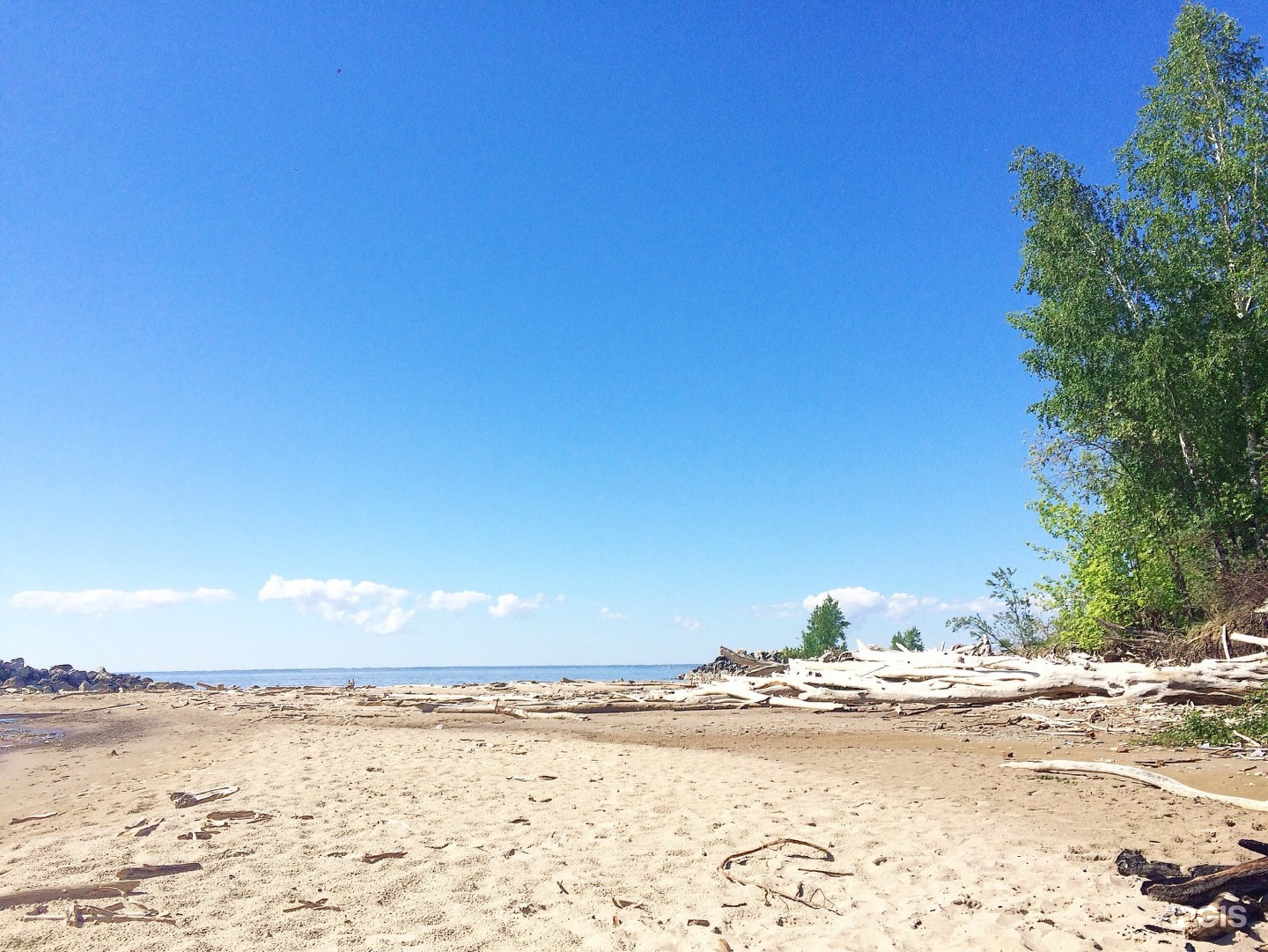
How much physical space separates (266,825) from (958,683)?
14727 mm

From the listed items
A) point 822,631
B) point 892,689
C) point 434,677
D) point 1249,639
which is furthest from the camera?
point 434,677

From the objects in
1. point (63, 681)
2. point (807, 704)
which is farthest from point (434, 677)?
point (807, 704)

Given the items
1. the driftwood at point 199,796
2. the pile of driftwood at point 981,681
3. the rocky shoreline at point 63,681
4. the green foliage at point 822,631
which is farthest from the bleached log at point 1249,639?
the rocky shoreline at point 63,681

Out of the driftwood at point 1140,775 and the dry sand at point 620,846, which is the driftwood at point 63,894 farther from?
the driftwood at point 1140,775

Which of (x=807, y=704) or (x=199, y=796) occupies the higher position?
(x=199, y=796)

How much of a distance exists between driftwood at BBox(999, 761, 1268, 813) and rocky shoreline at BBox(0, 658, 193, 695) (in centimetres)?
4303

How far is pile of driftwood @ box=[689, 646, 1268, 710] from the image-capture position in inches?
495

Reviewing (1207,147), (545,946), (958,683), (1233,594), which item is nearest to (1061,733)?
(958,683)

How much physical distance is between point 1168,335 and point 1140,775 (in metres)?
13.7

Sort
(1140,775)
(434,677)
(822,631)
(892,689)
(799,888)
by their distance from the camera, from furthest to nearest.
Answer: (434,677), (822,631), (892,689), (1140,775), (799,888)

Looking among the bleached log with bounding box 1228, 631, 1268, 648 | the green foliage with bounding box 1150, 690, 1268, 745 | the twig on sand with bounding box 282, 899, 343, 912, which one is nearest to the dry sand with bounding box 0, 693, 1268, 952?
the twig on sand with bounding box 282, 899, 343, 912

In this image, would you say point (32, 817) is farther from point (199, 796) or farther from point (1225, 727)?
point (1225, 727)

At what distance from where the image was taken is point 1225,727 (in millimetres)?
9477

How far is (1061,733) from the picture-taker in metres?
11.7
